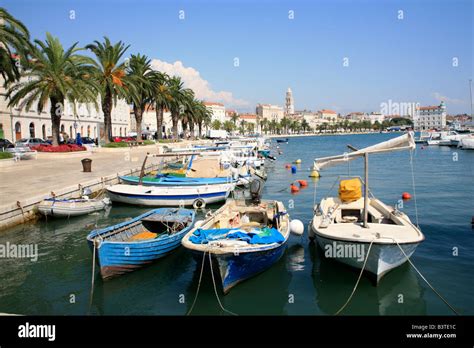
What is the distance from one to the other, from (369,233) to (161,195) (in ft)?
43.5

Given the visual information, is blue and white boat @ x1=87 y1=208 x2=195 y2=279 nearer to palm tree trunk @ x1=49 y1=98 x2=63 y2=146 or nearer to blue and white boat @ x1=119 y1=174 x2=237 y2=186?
blue and white boat @ x1=119 y1=174 x2=237 y2=186

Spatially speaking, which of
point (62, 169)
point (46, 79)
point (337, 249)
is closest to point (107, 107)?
point (46, 79)

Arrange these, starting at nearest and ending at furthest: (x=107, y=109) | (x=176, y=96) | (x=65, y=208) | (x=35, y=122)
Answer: (x=65, y=208) < (x=107, y=109) < (x=35, y=122) < (x=176, y=96)

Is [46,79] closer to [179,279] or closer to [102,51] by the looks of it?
[102,51]

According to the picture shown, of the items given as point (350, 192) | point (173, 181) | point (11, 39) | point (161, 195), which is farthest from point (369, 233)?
point (11, 39)

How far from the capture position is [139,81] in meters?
50.9

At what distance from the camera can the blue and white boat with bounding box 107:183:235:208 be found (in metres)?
21.6

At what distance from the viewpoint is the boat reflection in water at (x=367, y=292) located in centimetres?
951

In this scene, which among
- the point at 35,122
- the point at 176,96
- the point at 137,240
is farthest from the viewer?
the point at 176,96

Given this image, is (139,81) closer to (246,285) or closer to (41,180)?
(41,180)

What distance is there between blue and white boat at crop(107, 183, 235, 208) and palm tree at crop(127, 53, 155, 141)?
86.0 feet

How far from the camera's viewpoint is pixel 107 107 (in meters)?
45.3

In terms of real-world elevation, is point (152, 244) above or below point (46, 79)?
below
